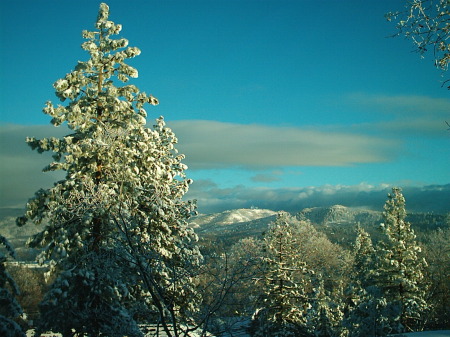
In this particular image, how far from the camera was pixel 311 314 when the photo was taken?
101ft

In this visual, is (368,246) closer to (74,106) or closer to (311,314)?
(311,314)

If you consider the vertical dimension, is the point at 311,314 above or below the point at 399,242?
below

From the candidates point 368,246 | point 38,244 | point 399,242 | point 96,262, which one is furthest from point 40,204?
point 368,246

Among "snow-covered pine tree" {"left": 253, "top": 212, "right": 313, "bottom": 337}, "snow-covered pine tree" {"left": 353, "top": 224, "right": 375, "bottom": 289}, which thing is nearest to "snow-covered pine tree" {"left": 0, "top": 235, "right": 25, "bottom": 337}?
"snow-covered pine tree" {"left": 253, "top": 212, "right": 313, "bottom": 337}

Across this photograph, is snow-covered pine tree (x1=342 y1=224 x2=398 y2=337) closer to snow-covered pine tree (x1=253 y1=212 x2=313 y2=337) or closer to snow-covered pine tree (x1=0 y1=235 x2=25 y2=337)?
snow-covered pine tree (x1=253 y1=212 x2=313 y2=337)

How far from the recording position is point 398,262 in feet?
101

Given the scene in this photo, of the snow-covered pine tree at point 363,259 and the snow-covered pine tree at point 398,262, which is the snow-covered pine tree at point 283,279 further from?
the snow-covered pine tree at point 363,259

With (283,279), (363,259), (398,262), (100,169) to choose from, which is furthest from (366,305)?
(363,259)

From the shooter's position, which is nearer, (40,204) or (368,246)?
(40,204)

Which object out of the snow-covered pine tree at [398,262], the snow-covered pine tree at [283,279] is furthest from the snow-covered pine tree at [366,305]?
the snow-covered pine tree at [283,279]

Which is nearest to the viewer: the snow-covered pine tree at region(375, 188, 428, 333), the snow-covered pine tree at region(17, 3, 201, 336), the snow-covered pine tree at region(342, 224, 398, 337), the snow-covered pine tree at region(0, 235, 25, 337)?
the snow-covered pine tree at region(0, 235, 25, 337)

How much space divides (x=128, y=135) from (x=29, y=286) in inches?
2935

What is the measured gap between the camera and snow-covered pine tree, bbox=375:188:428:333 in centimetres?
3003

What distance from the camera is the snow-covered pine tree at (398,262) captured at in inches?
1182
